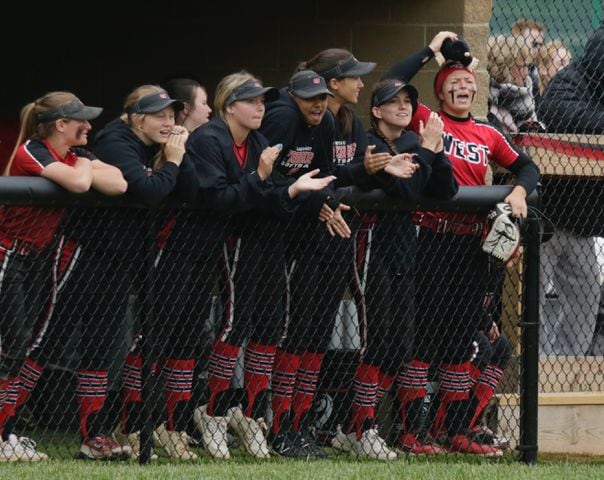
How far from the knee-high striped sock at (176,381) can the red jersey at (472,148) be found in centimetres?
174

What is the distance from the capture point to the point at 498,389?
25.1 feet

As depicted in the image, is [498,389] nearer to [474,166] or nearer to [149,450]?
[474,166]

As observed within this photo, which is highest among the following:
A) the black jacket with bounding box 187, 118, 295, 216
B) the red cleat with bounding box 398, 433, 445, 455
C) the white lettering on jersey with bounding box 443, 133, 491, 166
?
the white lettering on jersey with bounding box 443, 133, 491, 166

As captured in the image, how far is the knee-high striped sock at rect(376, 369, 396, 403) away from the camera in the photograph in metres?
6.68

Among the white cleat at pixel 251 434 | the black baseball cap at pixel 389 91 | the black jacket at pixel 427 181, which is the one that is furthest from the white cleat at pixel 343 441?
the black baseball cap at pixel 389 91

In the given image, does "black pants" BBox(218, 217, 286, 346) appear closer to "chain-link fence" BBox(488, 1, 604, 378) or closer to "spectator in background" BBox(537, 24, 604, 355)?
"chain-link fence" BBox(488, 1, 604, 378)

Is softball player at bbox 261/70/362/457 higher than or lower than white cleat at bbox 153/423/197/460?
higher

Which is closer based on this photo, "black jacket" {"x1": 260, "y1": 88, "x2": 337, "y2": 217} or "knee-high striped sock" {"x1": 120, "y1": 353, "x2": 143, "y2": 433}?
"knee-high striped sock" {"x1": 120, "y1": 353, "x2": 143, "y2": 433}

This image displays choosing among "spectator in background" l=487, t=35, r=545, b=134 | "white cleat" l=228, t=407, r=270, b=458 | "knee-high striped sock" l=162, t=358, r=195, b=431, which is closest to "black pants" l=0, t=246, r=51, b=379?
"knee-high striped sock" l=162, t=358, r=195, b=431

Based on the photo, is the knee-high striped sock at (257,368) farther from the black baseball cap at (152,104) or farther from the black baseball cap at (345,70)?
the black baseball cap at (345,70)

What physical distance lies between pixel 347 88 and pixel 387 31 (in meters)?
1.75

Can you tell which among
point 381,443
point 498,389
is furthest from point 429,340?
point 498,389

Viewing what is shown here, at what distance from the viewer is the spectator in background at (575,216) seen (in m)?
8.13

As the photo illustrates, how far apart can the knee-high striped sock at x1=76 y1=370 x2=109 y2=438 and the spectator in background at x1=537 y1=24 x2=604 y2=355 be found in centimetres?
302
